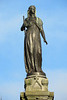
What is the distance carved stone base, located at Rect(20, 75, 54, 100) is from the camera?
1267 centimetres

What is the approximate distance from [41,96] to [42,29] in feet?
13.3

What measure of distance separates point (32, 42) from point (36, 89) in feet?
8.85

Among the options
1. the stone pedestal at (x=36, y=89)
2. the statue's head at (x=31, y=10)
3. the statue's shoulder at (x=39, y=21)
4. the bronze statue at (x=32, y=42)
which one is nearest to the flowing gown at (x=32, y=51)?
the bronze statue at (x=32, y=42)

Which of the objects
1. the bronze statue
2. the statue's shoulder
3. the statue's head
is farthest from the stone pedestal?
the statue's head

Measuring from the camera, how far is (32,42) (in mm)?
14141

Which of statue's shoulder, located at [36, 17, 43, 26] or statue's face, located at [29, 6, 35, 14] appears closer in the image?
statue's shoulder, located at [36, 17, 43, 26]

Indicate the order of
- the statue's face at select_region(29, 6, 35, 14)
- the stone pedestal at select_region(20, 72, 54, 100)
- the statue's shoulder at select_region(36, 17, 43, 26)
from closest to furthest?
1. the stone pedestal at select_region(20, 72, 54, 100)
2. the statue's shoulder at select_region(36, 17, 43, 26)
3. the statue's face at select_region(29, 6, 35, 14)

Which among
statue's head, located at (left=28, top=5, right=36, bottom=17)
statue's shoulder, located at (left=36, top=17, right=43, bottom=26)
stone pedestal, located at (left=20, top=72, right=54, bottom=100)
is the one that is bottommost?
stone pedestal, located at (left=20, top=72, right=54, bottom=100)

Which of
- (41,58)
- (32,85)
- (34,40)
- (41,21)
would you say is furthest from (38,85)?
(41,21)

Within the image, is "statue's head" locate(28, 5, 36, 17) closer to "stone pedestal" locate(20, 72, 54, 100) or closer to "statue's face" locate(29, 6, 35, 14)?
"statue's face" locate(29, 6, 35, 14)

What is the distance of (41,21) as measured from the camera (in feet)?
48.9

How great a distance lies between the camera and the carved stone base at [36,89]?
41.6 feet

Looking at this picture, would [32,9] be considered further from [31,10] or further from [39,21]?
[39,21]

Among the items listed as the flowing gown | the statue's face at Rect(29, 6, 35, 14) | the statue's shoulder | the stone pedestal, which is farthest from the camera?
the statue's face at Rect(29, 6, 35, 14)
